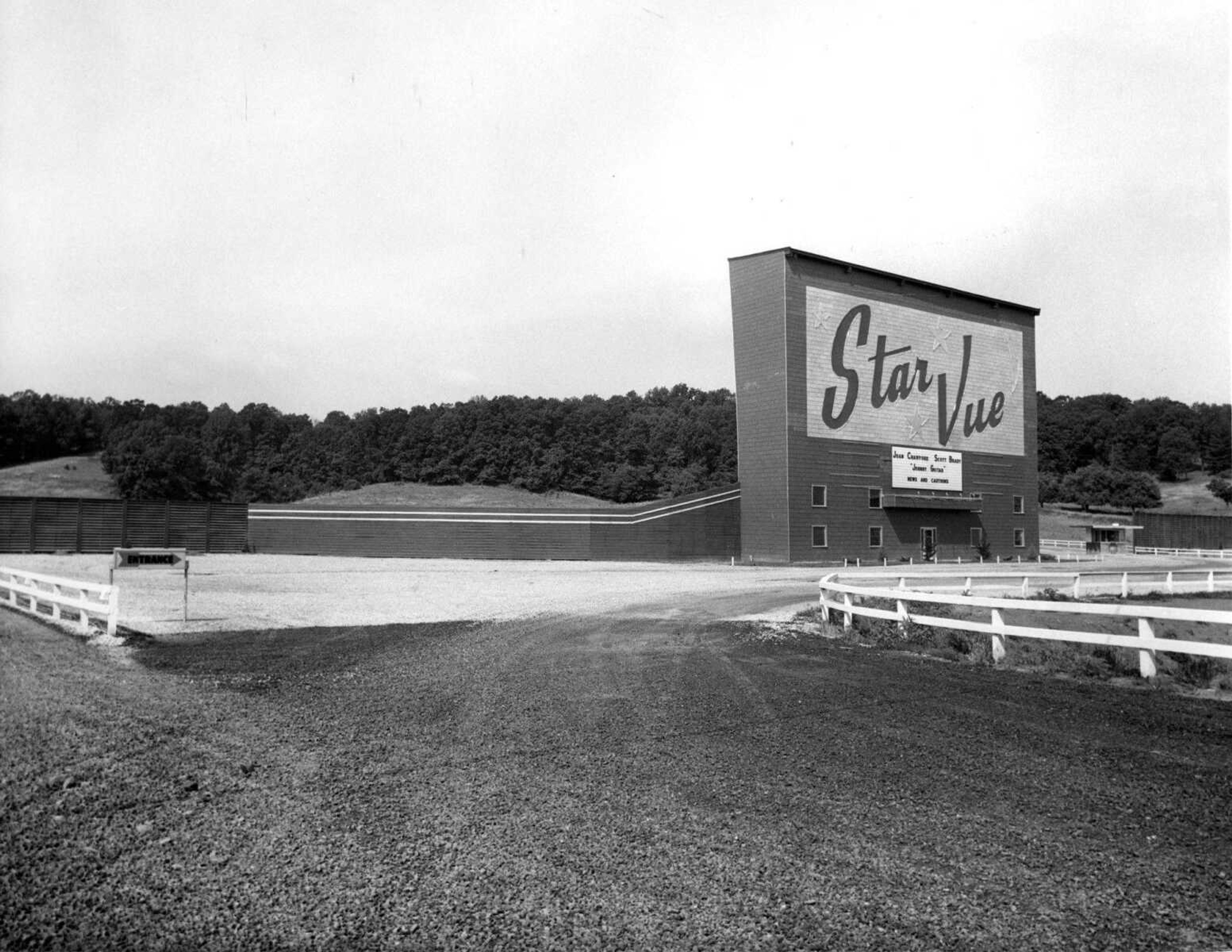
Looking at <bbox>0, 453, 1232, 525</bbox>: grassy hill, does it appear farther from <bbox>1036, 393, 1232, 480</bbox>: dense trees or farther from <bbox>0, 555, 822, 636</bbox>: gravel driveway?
<bbox>0, 555, 822, 636</bbox>: gravel driveway

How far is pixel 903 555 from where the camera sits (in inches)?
2227

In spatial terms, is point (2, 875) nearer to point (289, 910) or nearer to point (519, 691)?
point (289, 910)

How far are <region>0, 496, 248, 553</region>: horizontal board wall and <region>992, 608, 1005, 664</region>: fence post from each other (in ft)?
167

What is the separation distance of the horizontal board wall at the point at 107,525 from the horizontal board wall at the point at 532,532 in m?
4.98

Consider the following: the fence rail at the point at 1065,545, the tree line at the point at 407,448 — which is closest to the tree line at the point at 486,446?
the tree line at the point at 407,448

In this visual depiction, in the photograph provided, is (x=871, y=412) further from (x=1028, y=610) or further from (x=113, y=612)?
(x=113, y=612)

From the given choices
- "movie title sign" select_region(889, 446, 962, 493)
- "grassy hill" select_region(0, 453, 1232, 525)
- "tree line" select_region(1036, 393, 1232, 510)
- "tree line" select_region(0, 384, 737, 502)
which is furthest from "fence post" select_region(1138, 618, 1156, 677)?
"tree line" select_region(1036, 393, 1232, 510)

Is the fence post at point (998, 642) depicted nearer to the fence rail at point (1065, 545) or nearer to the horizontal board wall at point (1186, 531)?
the fence rail at point (1065, 545)

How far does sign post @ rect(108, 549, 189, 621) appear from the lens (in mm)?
18875

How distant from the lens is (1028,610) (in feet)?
56.3

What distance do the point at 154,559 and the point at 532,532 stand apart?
117 feet

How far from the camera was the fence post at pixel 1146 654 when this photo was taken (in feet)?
37.4

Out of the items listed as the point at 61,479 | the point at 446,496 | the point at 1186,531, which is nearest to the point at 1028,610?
the point at 446,496

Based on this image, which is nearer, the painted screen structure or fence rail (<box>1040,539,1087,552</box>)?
the painted screen structure
